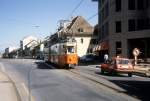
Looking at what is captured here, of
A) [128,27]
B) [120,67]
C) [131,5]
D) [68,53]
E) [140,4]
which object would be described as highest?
[140,4]

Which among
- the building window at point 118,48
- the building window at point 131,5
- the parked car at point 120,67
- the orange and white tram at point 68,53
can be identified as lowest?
the parked car at point 120,67

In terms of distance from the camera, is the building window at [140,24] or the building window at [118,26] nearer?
the building window at [140,24]

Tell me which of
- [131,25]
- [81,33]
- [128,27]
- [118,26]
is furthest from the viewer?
[81,33]

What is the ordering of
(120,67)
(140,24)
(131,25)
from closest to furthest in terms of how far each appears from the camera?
(120,67) → (131,25) → (140,24)

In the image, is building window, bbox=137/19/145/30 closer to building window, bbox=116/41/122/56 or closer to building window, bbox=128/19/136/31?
building window, bbox=128/19/136/31

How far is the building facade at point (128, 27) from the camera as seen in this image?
6109 cm

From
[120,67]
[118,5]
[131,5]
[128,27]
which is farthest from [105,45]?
[120,67]

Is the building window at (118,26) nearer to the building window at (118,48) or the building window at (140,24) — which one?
the building window at (118,48)

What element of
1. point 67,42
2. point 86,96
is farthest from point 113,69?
point 86,96

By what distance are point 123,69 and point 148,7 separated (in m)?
29.0

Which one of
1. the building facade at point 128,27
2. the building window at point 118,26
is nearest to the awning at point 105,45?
the building facade at point 128,27

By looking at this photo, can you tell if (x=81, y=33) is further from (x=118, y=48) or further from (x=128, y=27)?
(x=128, y=27)

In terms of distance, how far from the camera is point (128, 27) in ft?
204

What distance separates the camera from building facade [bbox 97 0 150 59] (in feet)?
200
